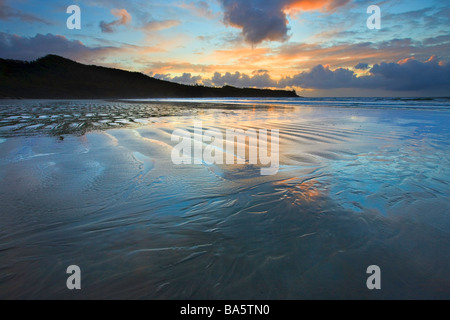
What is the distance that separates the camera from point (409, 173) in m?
3.48

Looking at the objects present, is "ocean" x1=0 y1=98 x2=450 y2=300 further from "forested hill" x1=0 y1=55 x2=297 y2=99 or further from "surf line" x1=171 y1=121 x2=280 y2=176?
"forested hill" x1=0 y1=55 x2=297 y2=99

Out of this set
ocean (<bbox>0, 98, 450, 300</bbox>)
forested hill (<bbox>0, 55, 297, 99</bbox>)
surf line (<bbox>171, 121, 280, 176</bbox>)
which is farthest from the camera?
forested hill (<bbox>0, 55, 297, 99</bbox>)

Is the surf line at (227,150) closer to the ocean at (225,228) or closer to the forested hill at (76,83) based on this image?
the ocean at (225,228)

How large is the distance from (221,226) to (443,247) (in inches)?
74.2

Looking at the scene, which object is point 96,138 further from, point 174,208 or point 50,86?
point 50,86

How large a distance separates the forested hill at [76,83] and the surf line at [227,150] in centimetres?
8089

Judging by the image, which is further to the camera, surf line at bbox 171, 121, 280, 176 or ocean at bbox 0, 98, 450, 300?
surf line at bbox 171, 121, 280, 176

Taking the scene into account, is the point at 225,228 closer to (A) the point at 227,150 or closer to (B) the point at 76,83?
(A) the point at 227,150

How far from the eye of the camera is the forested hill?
3063 inches

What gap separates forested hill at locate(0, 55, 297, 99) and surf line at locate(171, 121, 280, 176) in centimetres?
8089

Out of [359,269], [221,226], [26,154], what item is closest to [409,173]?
[359,269]

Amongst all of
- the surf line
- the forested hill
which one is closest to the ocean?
the surf line

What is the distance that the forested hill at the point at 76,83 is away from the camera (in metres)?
77.8
